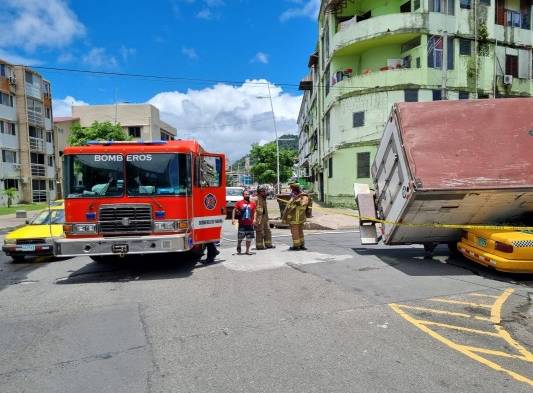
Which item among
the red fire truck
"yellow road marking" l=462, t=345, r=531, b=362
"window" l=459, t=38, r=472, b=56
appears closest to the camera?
"yellow road marking" l=462, t=345, r=531, b=362

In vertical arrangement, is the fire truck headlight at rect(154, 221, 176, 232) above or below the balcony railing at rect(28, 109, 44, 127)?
below

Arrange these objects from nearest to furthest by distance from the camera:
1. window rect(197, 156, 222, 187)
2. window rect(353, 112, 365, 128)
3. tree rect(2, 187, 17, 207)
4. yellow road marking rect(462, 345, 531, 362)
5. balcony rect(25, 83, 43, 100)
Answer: yellow road marking rect(462, 345, 531, 362)
window rect(197, 156, 222, 187)
window rect(353, 112, 365, 128)
tree rect(2, 187, 17, 207)
balcony rect(25, 83, 43, 100)

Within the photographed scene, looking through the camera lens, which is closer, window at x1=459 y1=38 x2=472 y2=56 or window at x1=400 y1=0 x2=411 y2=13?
window at x1=459 y1=38 x2=472 y2=56

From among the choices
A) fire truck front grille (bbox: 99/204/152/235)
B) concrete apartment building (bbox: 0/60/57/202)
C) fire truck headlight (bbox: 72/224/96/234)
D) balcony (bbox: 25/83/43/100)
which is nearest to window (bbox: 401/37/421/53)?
fire truck front grille (bbox: 99/204/152/235)

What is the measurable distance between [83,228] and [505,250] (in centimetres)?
738

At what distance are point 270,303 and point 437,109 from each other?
4791mm

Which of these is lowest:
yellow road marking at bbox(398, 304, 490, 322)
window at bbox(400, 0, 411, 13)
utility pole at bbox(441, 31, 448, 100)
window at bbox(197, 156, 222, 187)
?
yellow road marking at bbox(398, 304, 490, 322)

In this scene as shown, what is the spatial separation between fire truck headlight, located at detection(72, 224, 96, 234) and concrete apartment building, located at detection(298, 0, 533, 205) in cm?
2086

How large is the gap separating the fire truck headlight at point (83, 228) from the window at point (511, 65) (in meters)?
28.6

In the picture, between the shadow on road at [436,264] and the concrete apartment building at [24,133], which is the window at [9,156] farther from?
the shadow on road at [436,264]

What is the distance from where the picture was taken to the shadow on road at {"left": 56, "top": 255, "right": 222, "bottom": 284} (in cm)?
838

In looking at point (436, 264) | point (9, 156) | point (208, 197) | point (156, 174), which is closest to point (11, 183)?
point (9, 156)

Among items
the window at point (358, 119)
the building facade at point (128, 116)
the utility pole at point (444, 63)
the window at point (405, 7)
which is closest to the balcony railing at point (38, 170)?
the building facade at point (128, 116)

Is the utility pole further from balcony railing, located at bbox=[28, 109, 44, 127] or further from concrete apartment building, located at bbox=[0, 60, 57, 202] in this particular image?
balcony railing, located at bbox=[28, 109, 44, 127]
